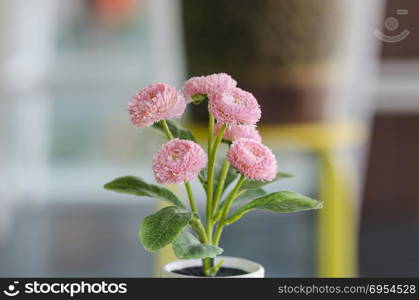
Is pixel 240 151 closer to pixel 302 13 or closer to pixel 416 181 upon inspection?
pixel 302 13

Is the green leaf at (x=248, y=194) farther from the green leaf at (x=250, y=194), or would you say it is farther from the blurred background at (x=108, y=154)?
the blurred background at (x=108, y=154)

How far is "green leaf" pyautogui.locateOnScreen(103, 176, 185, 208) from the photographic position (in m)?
0.37

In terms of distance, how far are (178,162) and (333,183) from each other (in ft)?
2.35

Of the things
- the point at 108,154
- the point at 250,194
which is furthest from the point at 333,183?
the point at 108,154

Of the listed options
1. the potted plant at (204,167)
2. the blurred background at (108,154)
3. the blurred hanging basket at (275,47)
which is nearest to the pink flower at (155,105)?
the potted plant at (204,167)

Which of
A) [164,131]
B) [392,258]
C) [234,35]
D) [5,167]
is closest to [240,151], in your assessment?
[164,131]

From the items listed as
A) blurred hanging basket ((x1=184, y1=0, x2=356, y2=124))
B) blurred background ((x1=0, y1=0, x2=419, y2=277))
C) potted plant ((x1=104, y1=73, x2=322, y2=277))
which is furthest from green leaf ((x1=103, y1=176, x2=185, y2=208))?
blurred background ((x1=0, y1=0, x2=419, y2=277))

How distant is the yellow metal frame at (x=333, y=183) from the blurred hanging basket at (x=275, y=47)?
0.05 metres

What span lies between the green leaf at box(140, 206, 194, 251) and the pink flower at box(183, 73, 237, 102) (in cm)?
6

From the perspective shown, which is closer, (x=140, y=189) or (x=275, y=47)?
(x=140, y=189)

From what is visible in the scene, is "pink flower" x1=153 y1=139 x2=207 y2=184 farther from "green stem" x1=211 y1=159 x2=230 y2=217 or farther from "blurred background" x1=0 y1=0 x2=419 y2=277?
"blurred background" x1=0 y1=0 x2=419 y2=277

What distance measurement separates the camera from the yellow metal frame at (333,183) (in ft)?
2.99

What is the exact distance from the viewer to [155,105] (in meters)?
0.34

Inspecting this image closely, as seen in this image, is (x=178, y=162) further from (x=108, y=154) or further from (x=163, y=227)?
(x=108, y=154)
